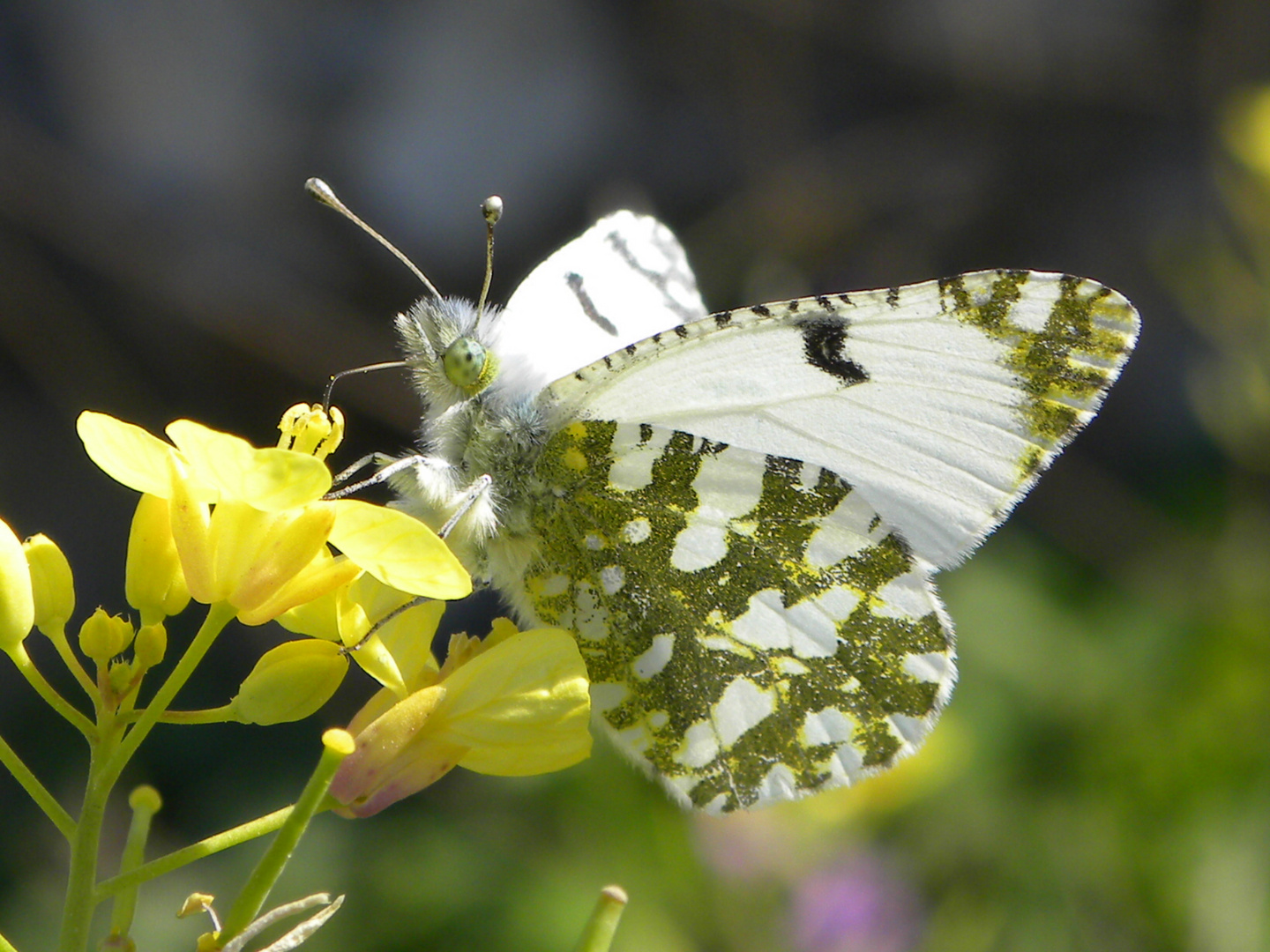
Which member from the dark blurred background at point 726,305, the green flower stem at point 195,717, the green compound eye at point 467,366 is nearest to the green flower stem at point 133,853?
the green flower stem at point 195,717

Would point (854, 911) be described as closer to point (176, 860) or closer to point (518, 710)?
point (518, 710)

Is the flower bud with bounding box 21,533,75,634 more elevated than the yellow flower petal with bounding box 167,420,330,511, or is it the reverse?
the yellow flower petal with bounding box 167,420,330,511

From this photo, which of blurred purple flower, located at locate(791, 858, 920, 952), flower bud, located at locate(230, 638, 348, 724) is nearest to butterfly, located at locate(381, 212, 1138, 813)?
flower bud, located at locate(230, 638, 348, 724)

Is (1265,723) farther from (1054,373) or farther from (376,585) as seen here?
(376,585)

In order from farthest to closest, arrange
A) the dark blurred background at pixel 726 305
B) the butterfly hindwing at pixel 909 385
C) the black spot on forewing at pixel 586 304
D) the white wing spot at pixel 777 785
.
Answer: the dark blurred background at pixel 726 305, the black spot on forewing at pixel 586 304, the white wing spot at pixel 777 785, the butterfly hindwing at pixel 909 385

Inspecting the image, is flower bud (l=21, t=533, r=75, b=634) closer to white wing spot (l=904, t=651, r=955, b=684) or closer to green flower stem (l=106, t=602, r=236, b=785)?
green flower stem (l=106, t=602, r=236, b=785)

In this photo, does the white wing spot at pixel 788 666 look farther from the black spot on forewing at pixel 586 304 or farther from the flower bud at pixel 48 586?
the flower bud at pixel 48 586

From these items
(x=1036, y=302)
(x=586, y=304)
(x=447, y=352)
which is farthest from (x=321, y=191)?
(x=1036, y=302)
